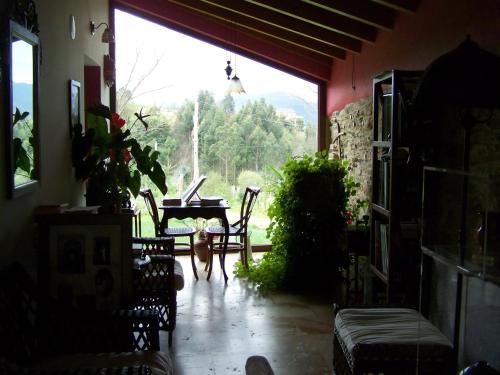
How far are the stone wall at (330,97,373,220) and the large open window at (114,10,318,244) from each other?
0.90 meters

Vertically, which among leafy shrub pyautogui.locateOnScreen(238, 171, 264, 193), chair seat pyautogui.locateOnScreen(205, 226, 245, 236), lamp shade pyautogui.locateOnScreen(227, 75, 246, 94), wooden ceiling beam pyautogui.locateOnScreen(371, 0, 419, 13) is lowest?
chair seat pyautogui.locateOnScreen(205, 226, 245, 236)

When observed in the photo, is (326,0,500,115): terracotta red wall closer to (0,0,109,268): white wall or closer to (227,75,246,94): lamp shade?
(227,75,246,94): lamp shade

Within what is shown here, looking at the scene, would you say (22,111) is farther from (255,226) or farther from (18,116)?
(255,226)

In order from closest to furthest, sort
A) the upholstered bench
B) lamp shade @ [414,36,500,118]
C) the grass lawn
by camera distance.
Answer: lamp shade @ [414,36,500,118]
the upholstered bench
the grass lawn

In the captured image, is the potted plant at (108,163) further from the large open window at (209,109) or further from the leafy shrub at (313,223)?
the large open window at (209,109)

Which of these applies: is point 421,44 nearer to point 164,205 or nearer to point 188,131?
point 164,205

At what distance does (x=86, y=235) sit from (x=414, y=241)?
2094 mm

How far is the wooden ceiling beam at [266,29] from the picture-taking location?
5891 mm

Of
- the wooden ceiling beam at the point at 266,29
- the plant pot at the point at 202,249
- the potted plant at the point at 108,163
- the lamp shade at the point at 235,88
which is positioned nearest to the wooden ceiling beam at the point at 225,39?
the wooden ceiling beam at the point at 266,29

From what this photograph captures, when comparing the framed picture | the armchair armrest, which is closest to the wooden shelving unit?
the armchair armrest

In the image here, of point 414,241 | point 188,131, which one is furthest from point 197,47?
point 414,241

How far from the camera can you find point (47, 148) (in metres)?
3.37

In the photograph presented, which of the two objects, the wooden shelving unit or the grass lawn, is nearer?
the wooden shelving unit

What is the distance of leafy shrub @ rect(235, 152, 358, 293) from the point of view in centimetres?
506
